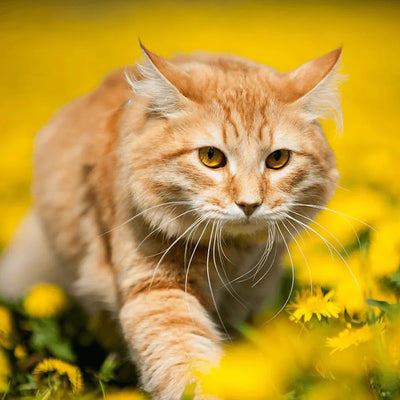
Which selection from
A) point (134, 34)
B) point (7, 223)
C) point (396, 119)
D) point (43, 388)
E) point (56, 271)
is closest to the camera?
point (43, 388)

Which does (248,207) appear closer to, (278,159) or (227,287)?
(278,159)

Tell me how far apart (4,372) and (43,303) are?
1.47 feet

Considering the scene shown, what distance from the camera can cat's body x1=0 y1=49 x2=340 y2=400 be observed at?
2215mm

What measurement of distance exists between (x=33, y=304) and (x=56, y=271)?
636 millimetres

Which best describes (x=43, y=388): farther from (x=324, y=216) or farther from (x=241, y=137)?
(x=324, y=216)

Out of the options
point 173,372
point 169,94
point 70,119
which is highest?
point 169,94

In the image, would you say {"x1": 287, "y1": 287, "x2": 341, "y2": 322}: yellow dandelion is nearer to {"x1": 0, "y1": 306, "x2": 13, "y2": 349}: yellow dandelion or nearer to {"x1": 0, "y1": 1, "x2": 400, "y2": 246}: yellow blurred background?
{"x1": 0, "y1": 1, "x2": 400, "y2": 246}: yellow blurred background

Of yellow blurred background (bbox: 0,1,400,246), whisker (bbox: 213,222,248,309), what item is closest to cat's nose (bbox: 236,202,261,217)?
whisker (bbox: 213,222,248,309)

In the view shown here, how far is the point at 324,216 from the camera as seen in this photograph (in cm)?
319

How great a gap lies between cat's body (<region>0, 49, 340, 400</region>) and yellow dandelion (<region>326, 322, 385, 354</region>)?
0.50m

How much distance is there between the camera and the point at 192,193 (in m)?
2.24

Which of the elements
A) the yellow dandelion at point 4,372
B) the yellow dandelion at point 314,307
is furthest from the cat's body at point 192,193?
the yellow dandelion at point 4,372

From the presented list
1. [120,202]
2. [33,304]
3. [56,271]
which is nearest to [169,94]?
[120,202]

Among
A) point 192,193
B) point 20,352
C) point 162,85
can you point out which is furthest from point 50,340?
point 162,85
